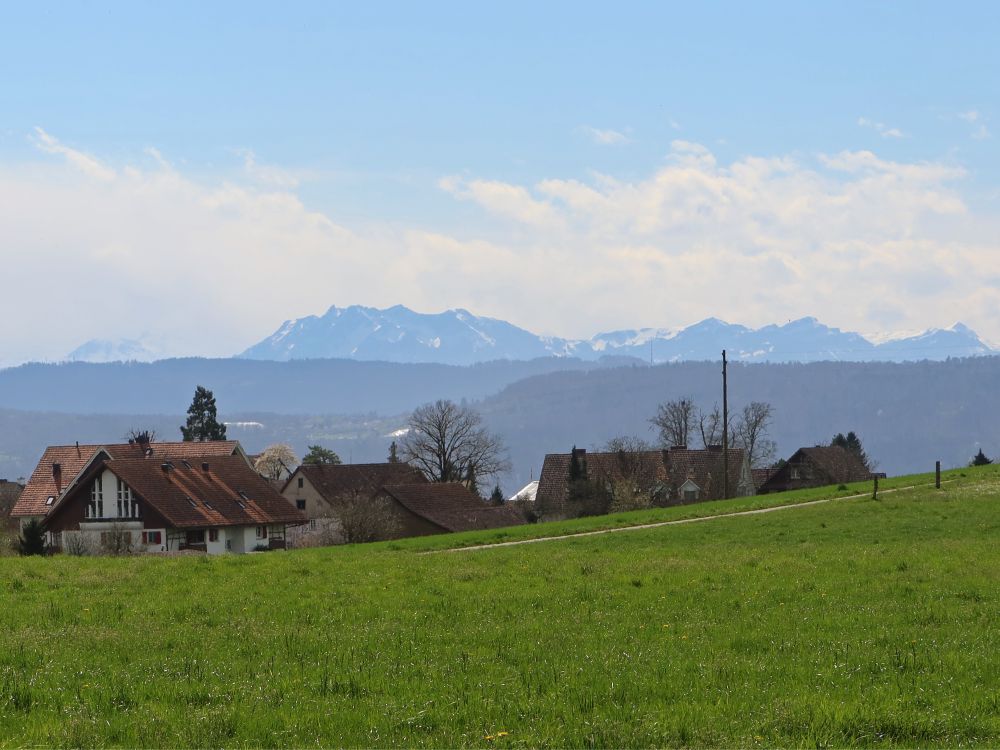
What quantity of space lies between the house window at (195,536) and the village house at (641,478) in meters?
34.1

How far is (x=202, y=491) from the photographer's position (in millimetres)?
81938

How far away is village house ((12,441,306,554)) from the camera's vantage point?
76.8 m

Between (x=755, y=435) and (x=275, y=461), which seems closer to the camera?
(x=755, y=435)

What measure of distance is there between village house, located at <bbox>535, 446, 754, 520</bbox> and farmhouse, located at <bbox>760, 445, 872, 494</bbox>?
5.35 meters

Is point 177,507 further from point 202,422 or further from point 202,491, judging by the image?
point 202,422

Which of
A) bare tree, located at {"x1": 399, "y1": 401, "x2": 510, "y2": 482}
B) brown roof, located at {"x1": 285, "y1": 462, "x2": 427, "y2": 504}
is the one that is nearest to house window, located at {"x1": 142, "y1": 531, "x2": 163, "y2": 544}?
brown roof, located at {"x1": 285, "y1": 462, "x2": 427, "y2": 504}

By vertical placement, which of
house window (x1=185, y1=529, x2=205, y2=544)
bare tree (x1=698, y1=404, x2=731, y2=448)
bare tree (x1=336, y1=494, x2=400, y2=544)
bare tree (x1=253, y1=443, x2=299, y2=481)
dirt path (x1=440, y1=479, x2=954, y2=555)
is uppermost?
bare tree (x1=698, y1=404, x2=731, y2=448)

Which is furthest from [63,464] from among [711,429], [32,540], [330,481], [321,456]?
[711,429]

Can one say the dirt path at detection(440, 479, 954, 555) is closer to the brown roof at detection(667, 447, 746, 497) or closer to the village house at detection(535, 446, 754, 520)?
the village house at detection(535, 446, 754, 520)

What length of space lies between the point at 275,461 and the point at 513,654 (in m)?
154

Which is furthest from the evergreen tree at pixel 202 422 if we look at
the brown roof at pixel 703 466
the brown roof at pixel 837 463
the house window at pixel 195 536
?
the house window at pixel 195 536

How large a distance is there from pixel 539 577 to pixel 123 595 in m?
8.16

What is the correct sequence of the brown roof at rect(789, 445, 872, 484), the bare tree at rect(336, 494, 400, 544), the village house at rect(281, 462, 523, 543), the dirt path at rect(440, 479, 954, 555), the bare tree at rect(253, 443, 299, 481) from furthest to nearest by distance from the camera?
1. the bare tree at rect(253, 443, 299, 481)
2. the brown roof at rect(789, 445, 872, 484)
3. the village house at rect(281, 462, 523, 543)
4. the bare tree at rect(336, 494, 400, 544)
5. the dirt path at rect(440, 479, 954, 555)

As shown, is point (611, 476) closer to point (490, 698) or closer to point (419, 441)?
point (419, 441)
